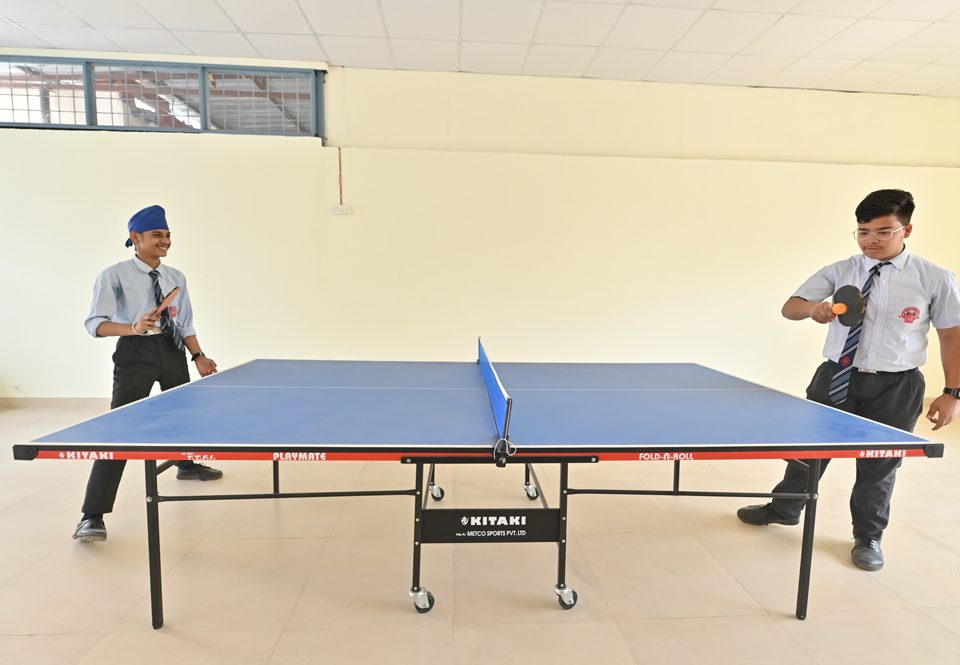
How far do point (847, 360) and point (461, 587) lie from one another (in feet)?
6.65

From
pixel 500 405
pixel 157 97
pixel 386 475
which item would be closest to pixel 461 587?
pixel 500 405

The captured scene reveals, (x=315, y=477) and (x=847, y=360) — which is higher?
(x=847, y=360)

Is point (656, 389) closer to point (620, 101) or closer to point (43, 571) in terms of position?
point (43, 571)

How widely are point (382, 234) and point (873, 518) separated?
416 centimetres


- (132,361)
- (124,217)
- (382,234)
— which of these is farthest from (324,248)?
(132,361)

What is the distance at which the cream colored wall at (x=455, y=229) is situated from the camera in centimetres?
463

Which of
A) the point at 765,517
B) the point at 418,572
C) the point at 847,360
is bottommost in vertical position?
the point at 765,517

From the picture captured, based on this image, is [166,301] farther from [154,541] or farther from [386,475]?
[386,475]

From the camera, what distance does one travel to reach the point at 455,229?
15.8ft

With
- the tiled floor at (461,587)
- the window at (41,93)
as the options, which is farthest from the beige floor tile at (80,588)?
the window at (41,93)

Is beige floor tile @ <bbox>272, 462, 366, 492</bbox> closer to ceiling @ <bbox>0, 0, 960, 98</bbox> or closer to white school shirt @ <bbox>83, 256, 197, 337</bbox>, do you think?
white school shirt @ <bbox>83, 256, 197, 337</bbox>

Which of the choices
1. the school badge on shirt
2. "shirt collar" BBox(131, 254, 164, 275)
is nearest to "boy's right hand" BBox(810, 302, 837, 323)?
the school badge on shirt

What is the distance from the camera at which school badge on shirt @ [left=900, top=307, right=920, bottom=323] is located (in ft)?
7.01

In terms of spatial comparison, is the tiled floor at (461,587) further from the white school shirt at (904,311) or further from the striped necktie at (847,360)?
the white school shirt at (904,311)
